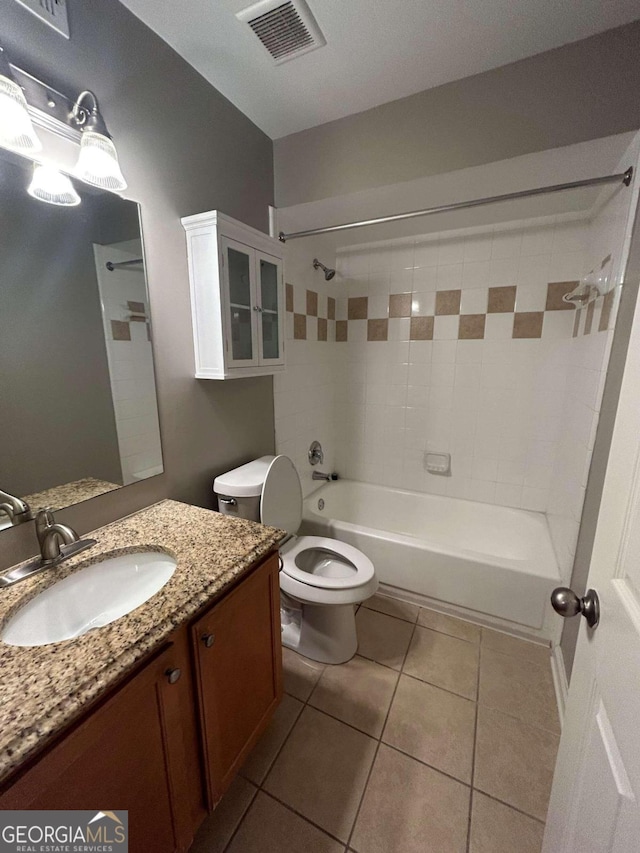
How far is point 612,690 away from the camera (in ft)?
1.75

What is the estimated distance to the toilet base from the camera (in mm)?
1538

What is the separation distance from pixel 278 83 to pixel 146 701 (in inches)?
80.7

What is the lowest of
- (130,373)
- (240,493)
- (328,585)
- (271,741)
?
(271,741)

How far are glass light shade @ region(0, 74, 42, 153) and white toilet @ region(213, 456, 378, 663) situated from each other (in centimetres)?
118

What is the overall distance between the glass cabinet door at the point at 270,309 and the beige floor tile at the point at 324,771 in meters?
1.51

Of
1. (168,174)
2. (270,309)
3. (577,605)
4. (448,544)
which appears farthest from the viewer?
(448,544)

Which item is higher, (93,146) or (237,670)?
(93,146)

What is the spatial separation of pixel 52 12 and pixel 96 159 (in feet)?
1.24

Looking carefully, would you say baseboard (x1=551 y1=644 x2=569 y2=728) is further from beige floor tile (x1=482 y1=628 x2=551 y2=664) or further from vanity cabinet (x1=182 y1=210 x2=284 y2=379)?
vanity cabinet (x1=182 y1=210 x2=284 y2=379)

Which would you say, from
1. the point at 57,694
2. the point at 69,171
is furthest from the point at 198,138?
the point at 57,694

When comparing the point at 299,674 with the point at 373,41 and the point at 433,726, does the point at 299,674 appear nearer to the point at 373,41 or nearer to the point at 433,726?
the point at 433,726

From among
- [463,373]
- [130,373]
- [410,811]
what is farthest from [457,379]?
[410,811]

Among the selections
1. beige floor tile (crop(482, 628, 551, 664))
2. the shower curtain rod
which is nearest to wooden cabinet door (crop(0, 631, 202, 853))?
beige floor tile (crop(482, 628, 551, 664))

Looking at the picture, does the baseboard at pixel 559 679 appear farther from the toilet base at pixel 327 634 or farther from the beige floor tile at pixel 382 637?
the toilet base at pixel 327 634
